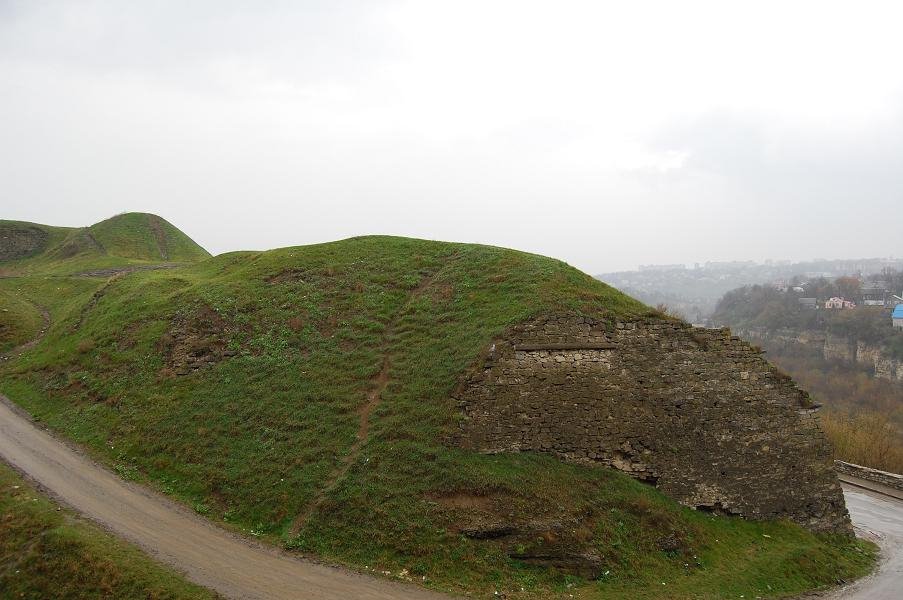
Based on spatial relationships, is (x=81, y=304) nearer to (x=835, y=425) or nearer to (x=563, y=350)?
(x=563, y=350)

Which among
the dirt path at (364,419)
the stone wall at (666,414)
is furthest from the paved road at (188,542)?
the stone wall at (666,414)

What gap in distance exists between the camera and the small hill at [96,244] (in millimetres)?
51888

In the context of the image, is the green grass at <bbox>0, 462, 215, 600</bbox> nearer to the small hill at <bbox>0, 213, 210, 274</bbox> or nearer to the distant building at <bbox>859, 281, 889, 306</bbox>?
the small hill at <bbox>0, 213, 210, 274</bbox>

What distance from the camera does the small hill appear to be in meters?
51.9

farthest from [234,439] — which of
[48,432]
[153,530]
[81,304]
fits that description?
[81,304]

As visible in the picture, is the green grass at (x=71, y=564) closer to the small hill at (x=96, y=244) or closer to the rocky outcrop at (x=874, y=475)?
the rocky outcrop at (x=874, y=475)

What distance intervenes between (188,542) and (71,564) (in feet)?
8.33

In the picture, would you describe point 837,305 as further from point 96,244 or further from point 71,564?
point 96,244

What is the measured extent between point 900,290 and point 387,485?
A: 5686 inches

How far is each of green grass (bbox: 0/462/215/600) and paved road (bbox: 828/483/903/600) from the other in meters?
18.4

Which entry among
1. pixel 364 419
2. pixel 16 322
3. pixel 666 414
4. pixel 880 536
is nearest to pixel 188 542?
pixel 364 419

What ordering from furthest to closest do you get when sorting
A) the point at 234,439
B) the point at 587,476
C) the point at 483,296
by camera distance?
the point at 483,296, the point at 234,439, the point at 587,476

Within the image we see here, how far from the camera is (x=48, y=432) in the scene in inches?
780

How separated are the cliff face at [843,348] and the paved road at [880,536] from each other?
48.7 m
